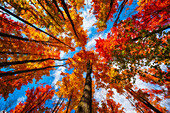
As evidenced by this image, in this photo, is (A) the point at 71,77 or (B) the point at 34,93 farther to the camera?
(B) the point at 34,93

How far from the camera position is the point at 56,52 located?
9742 mm

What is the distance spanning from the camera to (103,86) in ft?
23.1

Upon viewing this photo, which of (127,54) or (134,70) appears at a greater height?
(127,54)

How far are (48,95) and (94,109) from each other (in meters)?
10.3

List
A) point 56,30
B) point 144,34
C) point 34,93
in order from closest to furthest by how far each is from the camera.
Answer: point 144,34
point 56,30
point 34,93

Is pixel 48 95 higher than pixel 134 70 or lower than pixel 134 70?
lower

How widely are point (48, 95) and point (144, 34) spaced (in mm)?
17940

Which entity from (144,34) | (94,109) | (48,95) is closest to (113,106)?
(94,109)

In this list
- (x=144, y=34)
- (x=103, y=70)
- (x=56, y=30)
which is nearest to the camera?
(x=144, y=34)

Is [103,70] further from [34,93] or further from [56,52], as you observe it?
[34,93]

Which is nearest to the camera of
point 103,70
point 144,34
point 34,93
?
point 144,34

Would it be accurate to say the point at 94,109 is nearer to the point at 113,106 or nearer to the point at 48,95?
the point at 113,106

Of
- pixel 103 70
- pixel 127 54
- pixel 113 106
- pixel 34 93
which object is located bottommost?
pixel 113 106

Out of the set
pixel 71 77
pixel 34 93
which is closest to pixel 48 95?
pixel 34 93
